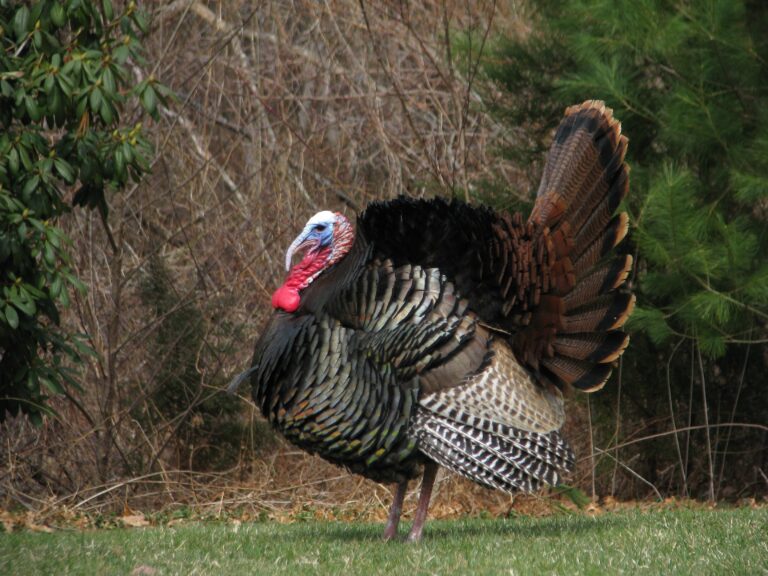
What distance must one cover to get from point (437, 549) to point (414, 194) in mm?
4863

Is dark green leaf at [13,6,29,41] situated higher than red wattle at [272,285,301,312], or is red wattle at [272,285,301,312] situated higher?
dark green leaf at [13,6,29,41]

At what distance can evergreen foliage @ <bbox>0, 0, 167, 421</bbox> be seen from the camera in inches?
261

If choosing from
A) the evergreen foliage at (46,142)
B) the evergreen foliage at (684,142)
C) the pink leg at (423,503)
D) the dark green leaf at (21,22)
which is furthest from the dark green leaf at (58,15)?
the evergreen foliage at (684,142)

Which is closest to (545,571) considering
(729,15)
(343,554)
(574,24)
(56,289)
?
(343,554)

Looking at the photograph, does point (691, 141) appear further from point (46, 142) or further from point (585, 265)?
point (46, 142)

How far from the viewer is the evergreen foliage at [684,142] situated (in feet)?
24.2

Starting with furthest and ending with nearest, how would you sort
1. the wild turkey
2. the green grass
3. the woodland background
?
the woodland background
the wild turkey
the green grass

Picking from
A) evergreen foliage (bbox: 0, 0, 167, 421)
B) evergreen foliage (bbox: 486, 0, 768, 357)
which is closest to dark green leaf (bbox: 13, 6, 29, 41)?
evergreen foliage (bbox: 0, 0, 167, 421)

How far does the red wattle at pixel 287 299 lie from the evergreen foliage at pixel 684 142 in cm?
270

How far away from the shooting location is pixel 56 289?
22.5 ft

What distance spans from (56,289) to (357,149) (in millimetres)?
4504

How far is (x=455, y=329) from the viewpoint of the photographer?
5.56m

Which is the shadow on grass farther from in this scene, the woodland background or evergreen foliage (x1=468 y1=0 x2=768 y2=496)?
evergreen foliage (x1=468 y1=0 x2=768 y2=496)

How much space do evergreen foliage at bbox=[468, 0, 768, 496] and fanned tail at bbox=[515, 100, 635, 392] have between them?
1443mm
